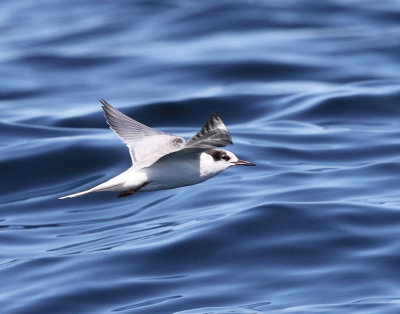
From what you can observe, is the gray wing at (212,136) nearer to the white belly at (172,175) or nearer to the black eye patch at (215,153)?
the white belly at (172,175)

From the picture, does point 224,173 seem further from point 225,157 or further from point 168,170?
point 168,170

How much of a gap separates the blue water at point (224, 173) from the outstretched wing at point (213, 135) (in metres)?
4.86

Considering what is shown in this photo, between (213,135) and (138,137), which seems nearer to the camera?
(213,135)

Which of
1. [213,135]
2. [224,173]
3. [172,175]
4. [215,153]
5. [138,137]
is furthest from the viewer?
[224,173]

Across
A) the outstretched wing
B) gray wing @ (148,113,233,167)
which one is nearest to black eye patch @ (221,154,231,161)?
gray wing @ (148,113,233,167)

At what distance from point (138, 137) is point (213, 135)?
297cm

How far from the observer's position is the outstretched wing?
7.93 metres

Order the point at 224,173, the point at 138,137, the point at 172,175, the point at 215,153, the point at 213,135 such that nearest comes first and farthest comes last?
the point at 213,135, the point at 172,175, the point at 215,153, the point at 138,137, the point at 224,173

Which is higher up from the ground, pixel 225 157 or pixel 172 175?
pixel 225 157

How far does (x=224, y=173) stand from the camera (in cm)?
1867

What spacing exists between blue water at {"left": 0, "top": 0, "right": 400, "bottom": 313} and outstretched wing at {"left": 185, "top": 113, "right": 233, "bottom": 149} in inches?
191

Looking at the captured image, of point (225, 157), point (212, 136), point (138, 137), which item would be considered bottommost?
point (212, 136)

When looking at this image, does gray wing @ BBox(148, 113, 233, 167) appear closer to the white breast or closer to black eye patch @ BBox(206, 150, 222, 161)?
the white breast

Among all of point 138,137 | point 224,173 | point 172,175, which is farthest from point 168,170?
point 224,173
